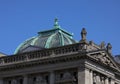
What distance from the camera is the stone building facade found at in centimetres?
4803

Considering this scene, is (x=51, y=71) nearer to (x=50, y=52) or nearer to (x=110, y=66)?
(x=50, y=52)

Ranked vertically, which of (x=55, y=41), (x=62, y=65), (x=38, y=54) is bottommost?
(x=62, y=65)

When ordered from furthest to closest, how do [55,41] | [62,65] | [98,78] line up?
1. [55,41]
2. [98,78]
3. [62,65]

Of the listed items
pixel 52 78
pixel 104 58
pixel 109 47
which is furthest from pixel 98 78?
pixel 109 47

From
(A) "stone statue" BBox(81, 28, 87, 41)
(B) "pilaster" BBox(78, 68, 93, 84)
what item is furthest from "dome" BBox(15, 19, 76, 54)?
(B) "pilaster" BBox(78, 68, 93, 84)

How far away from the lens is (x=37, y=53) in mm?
51906

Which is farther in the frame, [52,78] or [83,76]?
[52,78]

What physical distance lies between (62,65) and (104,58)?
6796mm

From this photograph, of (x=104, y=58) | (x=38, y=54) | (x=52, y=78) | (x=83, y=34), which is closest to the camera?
(x=83, y=34)

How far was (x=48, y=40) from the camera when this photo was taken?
5728cm

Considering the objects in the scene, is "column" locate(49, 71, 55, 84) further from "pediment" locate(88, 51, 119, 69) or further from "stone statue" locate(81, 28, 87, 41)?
"stone statue" locate(81, 28, 87, 41)

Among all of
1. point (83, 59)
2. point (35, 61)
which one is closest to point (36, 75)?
point (35, 61)

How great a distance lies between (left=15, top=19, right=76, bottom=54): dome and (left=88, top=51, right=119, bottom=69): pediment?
6522 mm

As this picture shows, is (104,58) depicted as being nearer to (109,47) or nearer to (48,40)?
(109,47)
